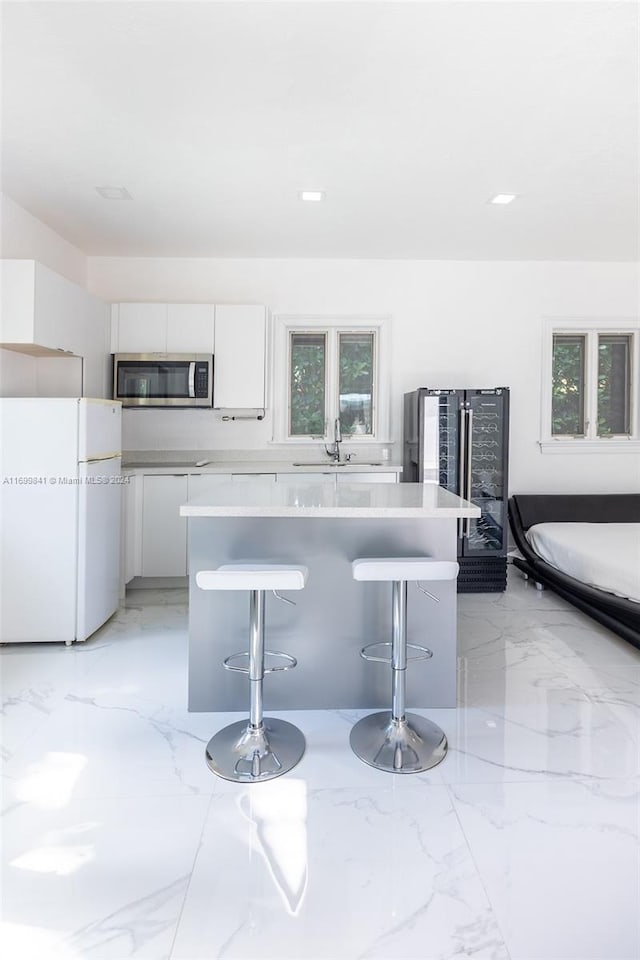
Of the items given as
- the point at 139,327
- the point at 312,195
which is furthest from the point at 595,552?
the point at 139,327

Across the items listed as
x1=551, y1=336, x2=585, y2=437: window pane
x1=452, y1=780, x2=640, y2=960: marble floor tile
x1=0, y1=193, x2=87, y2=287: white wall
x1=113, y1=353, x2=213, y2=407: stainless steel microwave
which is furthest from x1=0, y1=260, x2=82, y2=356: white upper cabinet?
x1=551, y1=336, x2=585, y2=437: window pane

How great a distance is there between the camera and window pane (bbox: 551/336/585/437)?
5262 millimetres

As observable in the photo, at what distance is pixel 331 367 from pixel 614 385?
2.71 metres

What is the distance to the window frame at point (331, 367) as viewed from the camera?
5.04 m

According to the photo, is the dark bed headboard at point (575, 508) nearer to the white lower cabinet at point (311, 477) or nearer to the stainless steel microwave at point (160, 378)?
the white lower cabinet at point (311, 477)

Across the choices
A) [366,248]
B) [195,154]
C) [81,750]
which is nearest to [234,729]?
[81,750]

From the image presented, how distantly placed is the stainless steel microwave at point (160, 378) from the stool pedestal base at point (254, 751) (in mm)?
2913

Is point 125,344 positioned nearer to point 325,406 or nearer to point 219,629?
point 325,406

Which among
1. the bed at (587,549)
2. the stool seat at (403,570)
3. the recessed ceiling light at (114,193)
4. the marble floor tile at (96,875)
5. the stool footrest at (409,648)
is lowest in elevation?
the marble floor tile at (96,875)

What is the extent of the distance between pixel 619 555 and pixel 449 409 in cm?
167

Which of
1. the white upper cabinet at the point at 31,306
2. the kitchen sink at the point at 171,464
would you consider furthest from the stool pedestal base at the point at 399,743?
the white upper cabinet at the point at 31,306

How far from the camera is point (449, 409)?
15.0 ft

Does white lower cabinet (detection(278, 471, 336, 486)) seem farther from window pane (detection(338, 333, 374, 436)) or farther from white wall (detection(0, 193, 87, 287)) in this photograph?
white wall (detection(0, 193, 87, 287))

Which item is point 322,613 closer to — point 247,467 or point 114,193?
point 247,467
